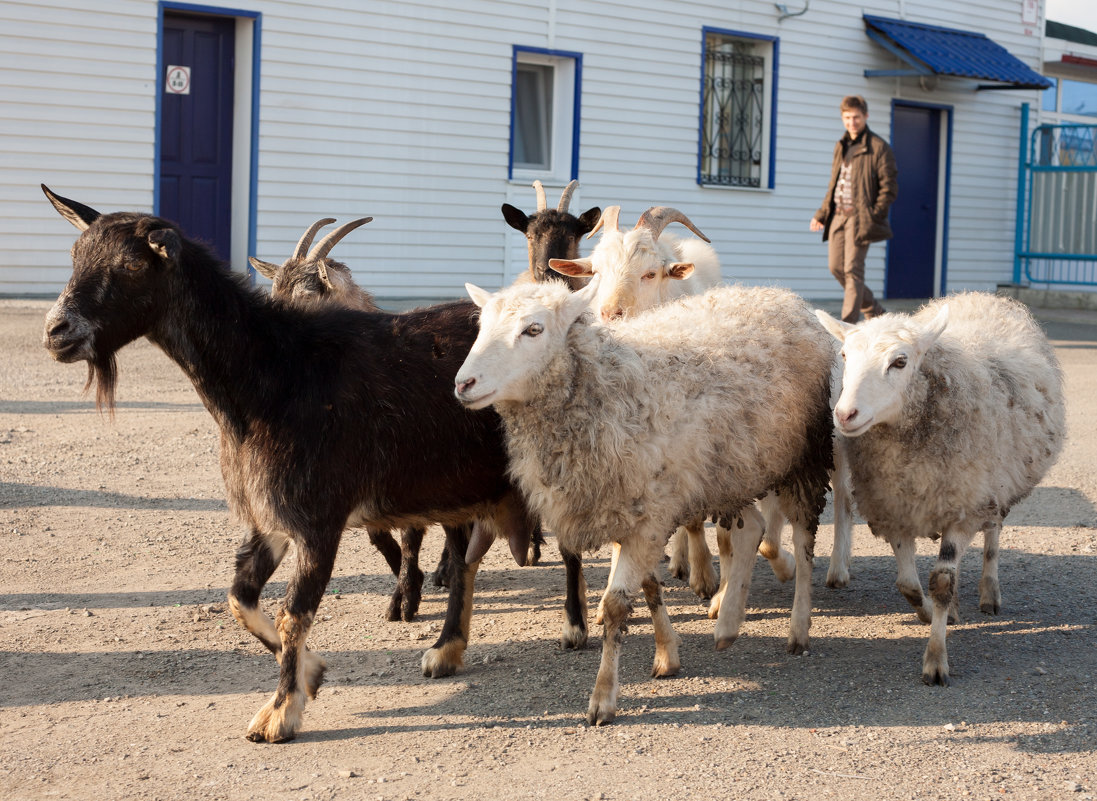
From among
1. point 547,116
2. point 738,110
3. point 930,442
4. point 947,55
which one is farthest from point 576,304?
point 947,55

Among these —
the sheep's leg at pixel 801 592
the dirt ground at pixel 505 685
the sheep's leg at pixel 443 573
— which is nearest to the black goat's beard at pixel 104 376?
the dirt ground at pixel 505 685

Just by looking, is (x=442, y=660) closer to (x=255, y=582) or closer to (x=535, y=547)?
(x=255, y=582)

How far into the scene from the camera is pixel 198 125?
44.4 feet

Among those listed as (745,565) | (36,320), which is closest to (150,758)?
(745,565)

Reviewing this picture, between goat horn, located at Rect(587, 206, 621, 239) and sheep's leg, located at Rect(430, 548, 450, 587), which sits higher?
goat horn, located at Rect(587, 206, 621, 239)

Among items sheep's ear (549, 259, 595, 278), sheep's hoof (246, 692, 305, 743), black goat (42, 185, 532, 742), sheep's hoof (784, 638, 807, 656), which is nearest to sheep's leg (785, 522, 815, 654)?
sheep's hoof (784, 638, 807, 656)

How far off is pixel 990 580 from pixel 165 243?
4.02 metres

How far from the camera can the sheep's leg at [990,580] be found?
5781mm

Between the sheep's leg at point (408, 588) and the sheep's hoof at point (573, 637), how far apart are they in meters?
0.76

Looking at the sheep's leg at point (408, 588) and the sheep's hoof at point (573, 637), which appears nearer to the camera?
the sheep's hoof at point (573, 637)

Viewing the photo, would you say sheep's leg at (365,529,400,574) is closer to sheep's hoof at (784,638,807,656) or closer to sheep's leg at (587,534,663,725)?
sheep's leg at (587,534,663,725)

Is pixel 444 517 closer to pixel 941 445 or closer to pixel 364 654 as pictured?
pixel 364 654

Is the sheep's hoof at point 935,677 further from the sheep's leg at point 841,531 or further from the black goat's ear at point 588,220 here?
the black goat's ear at point 588,220

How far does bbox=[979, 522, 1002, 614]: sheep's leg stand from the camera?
5.78 metres
